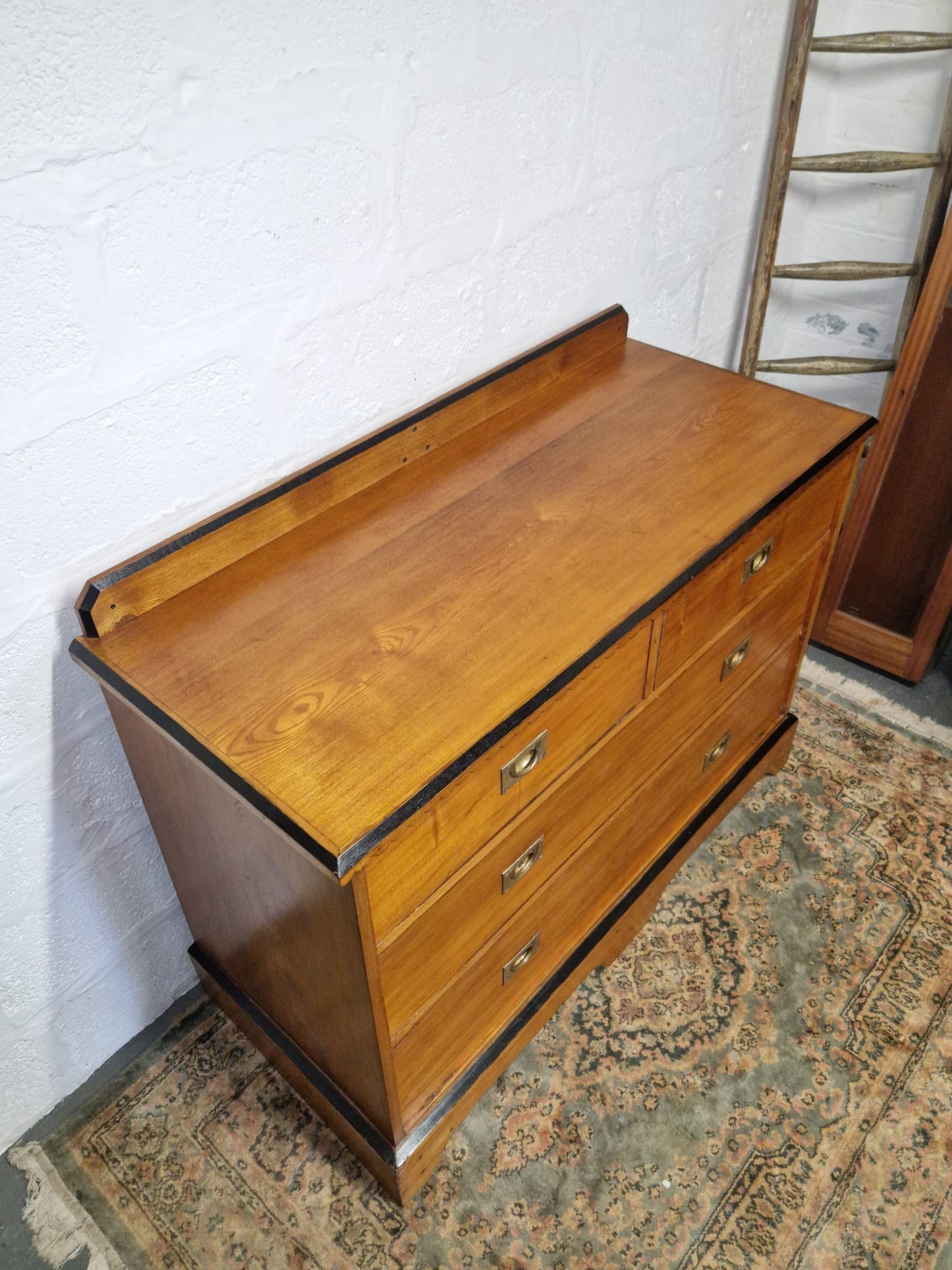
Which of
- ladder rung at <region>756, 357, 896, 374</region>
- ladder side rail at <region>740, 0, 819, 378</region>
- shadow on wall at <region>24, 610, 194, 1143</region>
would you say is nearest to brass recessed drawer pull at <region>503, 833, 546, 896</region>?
shadow on wall at <region>24, 610, 194, 1143</region>

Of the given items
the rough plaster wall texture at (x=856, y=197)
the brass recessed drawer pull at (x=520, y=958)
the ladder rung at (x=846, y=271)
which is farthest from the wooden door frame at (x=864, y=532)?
the brass recessed drawer pull at (x=520, y=958)

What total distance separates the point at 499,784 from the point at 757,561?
0.64m

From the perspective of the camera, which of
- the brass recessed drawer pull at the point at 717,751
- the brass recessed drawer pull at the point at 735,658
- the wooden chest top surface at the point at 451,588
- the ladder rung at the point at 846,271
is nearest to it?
the wooden chest top surface at the point at 451,588

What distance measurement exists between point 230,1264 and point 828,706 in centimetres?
179

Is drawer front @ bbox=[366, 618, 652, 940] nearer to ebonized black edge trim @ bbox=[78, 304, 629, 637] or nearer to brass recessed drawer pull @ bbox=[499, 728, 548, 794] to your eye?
brass recessed drawer pull @ bbox=[499, 728, 548, 794]

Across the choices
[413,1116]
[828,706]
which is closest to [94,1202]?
[413,1116]

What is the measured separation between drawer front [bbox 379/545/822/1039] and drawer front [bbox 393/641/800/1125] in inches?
1.5

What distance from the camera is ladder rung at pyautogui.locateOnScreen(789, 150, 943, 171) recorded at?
2.03 m

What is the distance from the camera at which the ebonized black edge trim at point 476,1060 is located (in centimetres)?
144

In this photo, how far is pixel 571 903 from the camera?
63.5 inches

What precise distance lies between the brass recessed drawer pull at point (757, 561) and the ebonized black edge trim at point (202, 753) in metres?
0.88

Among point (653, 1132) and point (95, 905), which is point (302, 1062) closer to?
Answer: point (95, 905)

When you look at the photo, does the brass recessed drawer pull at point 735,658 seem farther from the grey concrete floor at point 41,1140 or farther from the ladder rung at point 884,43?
the ladder rung at point 884,43

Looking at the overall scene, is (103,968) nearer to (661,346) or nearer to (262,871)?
(262,871)
